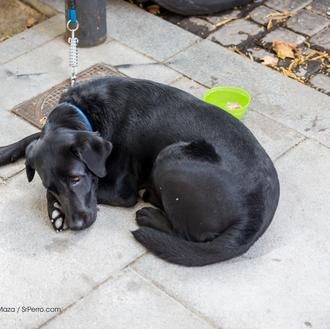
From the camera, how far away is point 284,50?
5891 mm

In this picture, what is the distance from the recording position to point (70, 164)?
13.0 feet

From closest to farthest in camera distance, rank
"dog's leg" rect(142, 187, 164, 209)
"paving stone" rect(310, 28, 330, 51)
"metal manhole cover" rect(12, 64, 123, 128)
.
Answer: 1. "dog's leg" rect(142, 187, 164, 209)
2. "metal manhole cover" rect(12, 64, 123, 128)
3. "paving stone" rect(310, 28, 330, 51)

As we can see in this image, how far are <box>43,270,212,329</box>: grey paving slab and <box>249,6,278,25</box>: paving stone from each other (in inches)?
121

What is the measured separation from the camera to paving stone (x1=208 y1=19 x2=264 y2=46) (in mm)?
6070

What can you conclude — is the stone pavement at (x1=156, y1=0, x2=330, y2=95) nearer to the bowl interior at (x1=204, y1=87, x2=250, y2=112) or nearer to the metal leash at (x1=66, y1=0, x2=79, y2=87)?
the bowl interior at (x1=204, y1=87, x2=250, y2=112)

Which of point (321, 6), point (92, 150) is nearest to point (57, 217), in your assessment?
point (92, 150)

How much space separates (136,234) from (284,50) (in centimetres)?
238

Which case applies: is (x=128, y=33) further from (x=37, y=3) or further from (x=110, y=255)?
(x=110, y=255)

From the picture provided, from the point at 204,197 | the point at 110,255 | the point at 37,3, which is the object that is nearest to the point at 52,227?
the point at 110,255

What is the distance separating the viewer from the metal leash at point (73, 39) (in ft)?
17.2

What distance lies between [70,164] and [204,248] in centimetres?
86

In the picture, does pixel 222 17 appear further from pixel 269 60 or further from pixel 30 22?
pixel 30 22

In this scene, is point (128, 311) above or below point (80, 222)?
below

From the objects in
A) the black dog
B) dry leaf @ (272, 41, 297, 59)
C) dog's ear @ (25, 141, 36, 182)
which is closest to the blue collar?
the black dog
